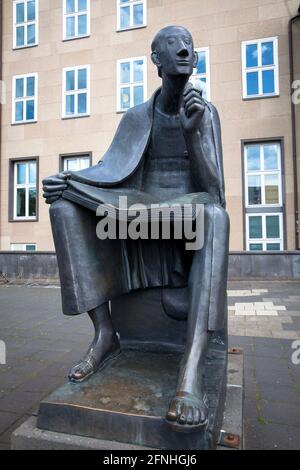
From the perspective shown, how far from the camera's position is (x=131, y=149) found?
245 centimetres

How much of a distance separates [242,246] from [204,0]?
7.73 m

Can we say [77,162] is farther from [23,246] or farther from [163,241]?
[163,241]

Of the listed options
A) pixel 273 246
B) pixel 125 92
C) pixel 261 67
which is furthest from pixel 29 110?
pixel 273 246

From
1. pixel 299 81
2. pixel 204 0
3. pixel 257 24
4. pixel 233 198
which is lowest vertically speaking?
pixel 233 198

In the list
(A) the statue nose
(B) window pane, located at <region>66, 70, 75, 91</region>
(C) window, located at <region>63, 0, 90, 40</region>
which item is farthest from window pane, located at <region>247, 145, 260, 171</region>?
(A) the statue nose

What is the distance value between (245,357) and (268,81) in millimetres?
10432

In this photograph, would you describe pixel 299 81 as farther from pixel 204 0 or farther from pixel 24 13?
pixel 24 13

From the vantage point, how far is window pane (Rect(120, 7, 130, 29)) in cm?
1298

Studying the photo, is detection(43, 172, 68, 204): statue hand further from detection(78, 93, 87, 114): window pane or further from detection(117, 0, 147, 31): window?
detection(117, 0, 147, 31): window

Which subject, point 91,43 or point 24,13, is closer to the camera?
point 91,43

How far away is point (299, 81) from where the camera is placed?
1138cm

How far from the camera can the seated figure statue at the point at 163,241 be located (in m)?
1.75

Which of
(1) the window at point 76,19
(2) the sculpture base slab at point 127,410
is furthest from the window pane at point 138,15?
(2) the sculpture base slab at point 127,410
